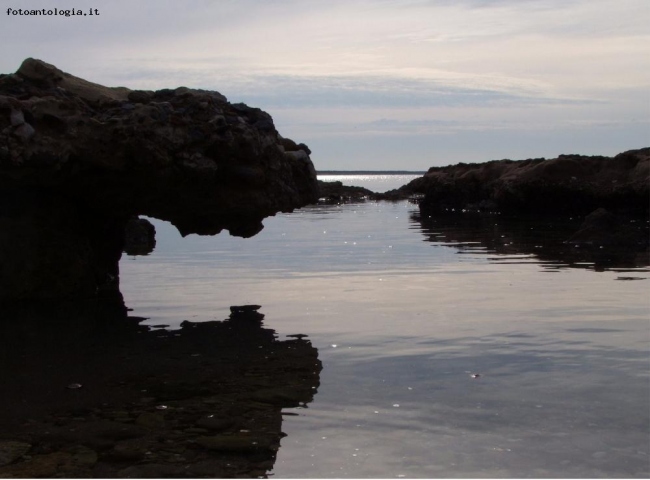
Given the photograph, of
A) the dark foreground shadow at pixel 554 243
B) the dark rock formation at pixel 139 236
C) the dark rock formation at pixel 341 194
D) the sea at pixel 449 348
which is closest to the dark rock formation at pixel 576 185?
the dark foreground shadow at pixel 554 243

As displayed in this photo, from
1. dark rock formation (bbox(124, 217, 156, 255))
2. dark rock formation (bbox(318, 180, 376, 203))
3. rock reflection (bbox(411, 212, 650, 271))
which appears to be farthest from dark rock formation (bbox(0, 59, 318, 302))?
dark rock formation (bbox(318, 180, 376, 203))

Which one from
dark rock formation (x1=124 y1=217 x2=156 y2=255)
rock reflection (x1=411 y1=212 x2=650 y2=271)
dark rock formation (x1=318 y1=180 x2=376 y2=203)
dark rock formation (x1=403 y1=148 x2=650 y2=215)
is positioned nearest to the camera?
rock reflection (x1=411 y1=212 x2=650 y2=271)

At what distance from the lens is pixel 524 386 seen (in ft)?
29.1

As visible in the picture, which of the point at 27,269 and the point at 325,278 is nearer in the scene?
the point at 27,269

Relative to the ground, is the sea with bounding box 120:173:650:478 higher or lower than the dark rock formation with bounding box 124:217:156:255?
lower

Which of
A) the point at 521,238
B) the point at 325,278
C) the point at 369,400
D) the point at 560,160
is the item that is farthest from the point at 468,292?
the point at 560,160

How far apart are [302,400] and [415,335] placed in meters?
3.68

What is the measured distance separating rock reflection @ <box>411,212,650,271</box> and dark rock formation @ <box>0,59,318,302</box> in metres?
8.65

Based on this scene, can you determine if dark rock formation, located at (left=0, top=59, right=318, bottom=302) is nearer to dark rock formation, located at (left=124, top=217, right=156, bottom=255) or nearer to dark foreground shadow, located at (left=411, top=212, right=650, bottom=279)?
dark foreground shadow, located at (left=411, top=212, right=650, bottom=279)

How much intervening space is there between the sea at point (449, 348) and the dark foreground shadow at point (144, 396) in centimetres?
42

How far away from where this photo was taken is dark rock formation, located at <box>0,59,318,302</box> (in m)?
13.5

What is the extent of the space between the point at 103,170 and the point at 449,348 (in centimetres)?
716

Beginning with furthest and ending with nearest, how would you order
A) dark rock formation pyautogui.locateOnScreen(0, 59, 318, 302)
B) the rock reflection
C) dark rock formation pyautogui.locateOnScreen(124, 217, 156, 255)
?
dark rock formation pyautogui.locateOnScreen(124, 217, 156, 255)
the rock reflection
dark rock formation pyautogui.locateOnScreen(0, 59, 318, 302)

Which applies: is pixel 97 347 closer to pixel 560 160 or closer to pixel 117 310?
pixel 117 310
